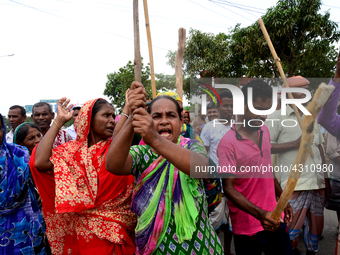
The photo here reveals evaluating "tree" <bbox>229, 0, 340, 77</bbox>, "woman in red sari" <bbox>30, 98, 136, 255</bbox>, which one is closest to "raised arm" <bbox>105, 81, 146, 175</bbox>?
"woman in red sari" <bbox>30, 98, 136, 255</bbox>

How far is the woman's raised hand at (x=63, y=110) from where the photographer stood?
2295mm

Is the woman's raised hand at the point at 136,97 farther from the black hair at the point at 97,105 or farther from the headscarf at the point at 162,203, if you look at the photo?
the black hair at the point at 97,105

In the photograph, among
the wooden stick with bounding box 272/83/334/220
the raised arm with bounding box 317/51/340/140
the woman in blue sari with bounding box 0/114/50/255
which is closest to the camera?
the wooden stick with bounding box 272/83/334/220

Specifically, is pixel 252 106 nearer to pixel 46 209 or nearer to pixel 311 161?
pixel 311 161

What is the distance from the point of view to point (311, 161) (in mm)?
3043

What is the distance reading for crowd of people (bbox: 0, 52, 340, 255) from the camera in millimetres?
1498

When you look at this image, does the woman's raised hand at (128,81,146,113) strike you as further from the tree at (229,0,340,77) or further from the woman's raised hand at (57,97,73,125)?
the tree at (229,0,340,77)

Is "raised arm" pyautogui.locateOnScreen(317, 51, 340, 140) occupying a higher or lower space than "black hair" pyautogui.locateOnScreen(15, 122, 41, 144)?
higher

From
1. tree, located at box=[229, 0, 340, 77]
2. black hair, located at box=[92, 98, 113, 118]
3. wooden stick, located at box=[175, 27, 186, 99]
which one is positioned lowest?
black hair, located at box=[92, 98, 113, 118]

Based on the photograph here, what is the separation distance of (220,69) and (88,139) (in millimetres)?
14291

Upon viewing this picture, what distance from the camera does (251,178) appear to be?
1.98m

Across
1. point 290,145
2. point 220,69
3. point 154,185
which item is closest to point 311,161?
point 290,145

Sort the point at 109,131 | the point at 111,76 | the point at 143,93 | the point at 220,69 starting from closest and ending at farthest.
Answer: the point at 143,93
the point at 109,131
the point at 220,69
the point at 111,76

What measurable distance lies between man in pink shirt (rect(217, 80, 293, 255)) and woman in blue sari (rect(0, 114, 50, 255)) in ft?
5.70
